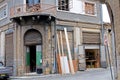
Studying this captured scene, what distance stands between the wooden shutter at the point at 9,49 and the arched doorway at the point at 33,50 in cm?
213

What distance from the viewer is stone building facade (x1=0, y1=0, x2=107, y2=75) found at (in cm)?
2356

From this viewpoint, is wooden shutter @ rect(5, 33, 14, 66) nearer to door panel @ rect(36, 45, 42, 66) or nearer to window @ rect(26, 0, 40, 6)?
door panel @ rect(36, 45, 42, 66)

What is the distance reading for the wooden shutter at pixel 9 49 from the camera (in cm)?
2580

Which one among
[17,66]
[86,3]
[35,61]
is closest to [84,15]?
[86,3]

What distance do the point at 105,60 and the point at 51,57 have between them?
24.4 ft

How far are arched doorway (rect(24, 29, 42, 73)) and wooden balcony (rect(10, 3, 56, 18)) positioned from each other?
1.91 meters

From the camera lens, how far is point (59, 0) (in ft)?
81.9

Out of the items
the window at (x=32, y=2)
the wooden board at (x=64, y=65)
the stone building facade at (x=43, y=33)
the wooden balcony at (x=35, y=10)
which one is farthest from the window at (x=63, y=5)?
the wooden board at (x=64, y=65)

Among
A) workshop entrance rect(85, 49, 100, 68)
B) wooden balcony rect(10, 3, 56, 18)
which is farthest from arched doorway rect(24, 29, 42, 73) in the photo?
workshop entrance rect(85, 49, 100, 68)

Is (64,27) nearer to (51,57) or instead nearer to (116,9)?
(51,57)

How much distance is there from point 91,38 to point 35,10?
7.52m

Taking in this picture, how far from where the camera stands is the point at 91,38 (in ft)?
89.4

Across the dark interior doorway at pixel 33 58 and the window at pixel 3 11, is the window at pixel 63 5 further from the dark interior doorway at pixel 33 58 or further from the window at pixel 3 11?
the window at pixel 3 11

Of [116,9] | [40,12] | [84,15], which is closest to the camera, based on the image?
[116,9]
